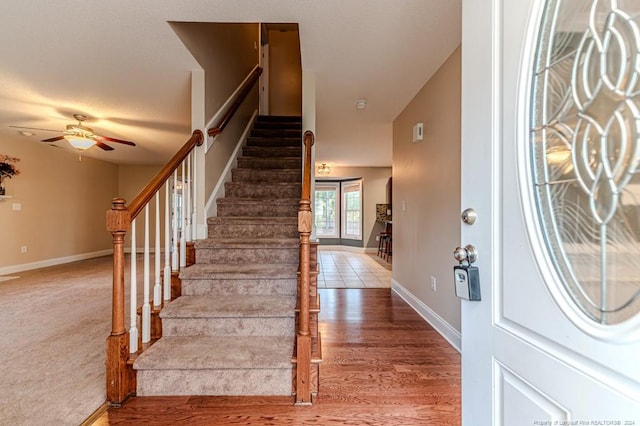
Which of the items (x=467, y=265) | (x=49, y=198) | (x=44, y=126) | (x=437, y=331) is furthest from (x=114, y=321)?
(x=49, y=198)

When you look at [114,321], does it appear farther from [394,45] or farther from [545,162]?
[394,45]

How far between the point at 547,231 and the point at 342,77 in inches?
95.6

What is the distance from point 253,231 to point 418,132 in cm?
188

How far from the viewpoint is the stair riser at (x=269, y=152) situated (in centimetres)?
380

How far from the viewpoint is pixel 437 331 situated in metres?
2.44

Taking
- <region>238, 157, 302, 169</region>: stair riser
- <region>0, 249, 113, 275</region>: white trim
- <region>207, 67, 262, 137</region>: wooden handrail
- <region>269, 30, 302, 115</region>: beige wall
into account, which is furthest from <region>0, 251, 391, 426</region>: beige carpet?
<region>269, 30, 302, 115</region>: beige wall

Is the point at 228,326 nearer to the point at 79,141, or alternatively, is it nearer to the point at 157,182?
the point at 157,182

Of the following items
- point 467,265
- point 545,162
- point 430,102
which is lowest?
point 467,265

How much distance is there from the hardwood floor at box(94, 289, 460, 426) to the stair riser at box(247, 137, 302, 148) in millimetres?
2613

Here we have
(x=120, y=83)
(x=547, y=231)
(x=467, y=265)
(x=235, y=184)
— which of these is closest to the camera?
(x=547, y=231)

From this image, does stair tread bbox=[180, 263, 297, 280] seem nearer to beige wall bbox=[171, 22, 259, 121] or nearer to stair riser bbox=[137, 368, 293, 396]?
stair riser bbox=[137, 368, 293, 396]

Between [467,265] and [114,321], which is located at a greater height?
[467,265]

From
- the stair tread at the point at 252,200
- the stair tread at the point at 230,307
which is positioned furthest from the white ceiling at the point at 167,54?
the stair tread at the point at 230,307

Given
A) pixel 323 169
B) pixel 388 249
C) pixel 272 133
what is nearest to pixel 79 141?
pixel 272 133
